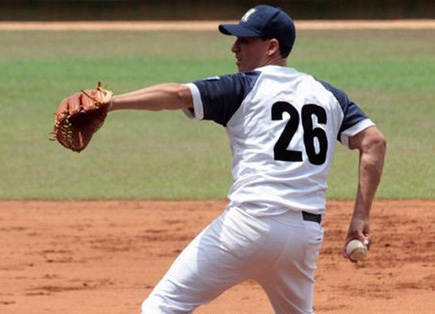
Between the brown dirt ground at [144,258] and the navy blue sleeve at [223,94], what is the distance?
2.68m

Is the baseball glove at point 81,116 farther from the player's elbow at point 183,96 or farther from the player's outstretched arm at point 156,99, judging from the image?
the player's elbow at point 183,96

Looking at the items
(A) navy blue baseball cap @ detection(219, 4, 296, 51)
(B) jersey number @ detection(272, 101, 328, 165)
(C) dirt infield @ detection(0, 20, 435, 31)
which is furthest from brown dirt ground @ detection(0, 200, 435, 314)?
(C) dirt infield @ detection(0, 20, 435, 31)

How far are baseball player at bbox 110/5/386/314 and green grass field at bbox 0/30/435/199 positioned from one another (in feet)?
21.2

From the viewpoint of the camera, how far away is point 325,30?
1073 inches

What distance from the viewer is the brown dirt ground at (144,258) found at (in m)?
7.80

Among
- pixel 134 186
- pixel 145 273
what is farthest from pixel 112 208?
pixel 145 273

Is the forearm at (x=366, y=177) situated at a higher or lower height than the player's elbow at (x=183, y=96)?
lower

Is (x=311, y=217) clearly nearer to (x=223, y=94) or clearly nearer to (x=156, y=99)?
(x=223, y=94)

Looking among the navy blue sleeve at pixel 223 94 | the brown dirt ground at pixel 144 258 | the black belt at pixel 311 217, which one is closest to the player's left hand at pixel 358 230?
the black belt at pixel 311 217

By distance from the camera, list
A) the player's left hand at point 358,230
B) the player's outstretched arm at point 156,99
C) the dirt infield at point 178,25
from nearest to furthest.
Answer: the player's outstretched arm at point 156,99, the player's left hand at point 358,230, the dirt infield at point 178,25

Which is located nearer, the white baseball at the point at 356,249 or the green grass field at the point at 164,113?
the white baseball at the point at 356,249

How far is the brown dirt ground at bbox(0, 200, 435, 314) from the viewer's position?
7.80 meters

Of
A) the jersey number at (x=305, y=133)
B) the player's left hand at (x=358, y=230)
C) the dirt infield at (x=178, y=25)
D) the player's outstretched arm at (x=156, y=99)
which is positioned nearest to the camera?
the player's outstretched arm at (x=156, y=99)

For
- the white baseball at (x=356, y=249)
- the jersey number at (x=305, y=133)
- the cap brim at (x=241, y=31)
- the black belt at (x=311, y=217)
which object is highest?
the cap brim at (x=241, y=31)
